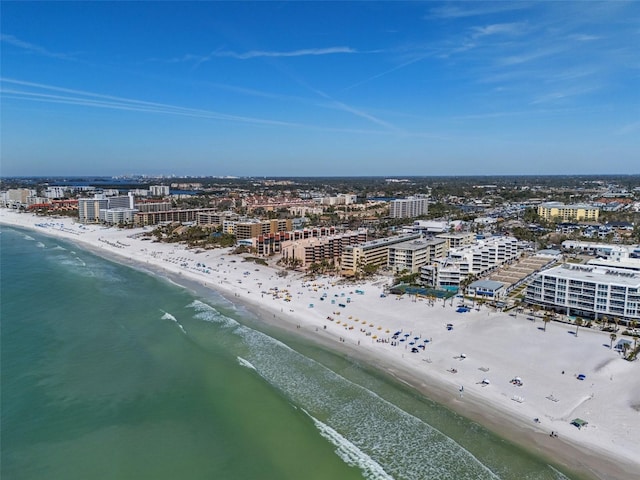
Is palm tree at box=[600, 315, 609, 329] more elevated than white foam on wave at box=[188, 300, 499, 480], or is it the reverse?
palm tree at box=[600, 315, 609, 329]

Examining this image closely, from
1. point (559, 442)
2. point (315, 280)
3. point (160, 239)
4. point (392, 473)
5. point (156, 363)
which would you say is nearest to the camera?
point (392, 473)

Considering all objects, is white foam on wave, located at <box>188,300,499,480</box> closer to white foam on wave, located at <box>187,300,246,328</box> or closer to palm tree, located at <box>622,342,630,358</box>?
white foam on wave, located at <box>187,300,246,328</box>

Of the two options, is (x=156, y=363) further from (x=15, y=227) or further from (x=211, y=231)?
(x=15, y=227)

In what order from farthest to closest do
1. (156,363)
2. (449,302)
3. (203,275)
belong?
(203,275) → (449,302) → (156,363)

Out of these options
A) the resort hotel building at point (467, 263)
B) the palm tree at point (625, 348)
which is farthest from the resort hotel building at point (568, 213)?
the palm tree at point (625, 348)

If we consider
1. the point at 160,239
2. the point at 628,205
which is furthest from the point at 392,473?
the point at 628,205

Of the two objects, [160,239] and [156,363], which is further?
[160,239]

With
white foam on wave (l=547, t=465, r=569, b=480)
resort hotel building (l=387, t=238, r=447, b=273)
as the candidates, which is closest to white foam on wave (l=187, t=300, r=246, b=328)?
resort hotel building (l=387, t=238, r=447, b=273)
